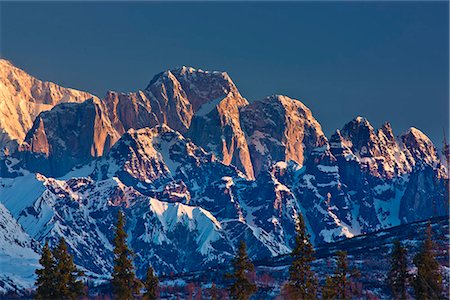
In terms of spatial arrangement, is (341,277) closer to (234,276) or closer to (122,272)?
(234,276)

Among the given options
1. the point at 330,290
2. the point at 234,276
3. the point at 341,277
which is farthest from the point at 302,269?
the point at 330,290

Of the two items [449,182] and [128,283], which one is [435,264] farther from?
[449,182]

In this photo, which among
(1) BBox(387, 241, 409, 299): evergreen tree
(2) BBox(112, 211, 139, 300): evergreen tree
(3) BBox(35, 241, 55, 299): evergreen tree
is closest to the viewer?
(3) BBox(35, 241, 55, 299): evergreen tree

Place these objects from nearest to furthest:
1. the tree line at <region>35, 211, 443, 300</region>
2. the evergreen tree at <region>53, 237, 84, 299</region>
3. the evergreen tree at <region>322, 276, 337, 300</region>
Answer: the evergreen tree at <region>322, 276, 337, 300</region>, the evergreen tree at <region>53, 237, 84, 299</region>, the tree line at <region>35, 211, 443, 300</region>

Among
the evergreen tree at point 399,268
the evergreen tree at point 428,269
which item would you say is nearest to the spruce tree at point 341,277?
the evergreen tree at point 428,269

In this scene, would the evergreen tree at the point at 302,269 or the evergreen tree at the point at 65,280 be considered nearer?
the evergreen tree at the point at 65,280

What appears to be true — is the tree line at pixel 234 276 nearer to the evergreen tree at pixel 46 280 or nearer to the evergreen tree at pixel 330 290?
the evergreen tree at pixel 46 280

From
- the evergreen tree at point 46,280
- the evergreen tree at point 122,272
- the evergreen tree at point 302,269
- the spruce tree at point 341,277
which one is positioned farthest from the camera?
the spruce tree at point 341,277

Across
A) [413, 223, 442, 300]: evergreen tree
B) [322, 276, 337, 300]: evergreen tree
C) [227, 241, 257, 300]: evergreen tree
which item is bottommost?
[322, 276, 337, 300]: evergreen tree

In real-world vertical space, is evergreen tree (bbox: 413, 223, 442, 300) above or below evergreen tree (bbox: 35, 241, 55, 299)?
above

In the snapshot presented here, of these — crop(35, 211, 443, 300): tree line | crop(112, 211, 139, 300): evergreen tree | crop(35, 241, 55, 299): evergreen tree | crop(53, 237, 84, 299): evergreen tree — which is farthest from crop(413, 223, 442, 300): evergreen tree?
crop(35, 241, 55, 299): evergreen tree

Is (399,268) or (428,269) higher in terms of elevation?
(399,268)

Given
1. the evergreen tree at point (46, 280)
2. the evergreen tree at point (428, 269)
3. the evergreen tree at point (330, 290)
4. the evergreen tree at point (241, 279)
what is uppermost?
the evergreen tree at point (428, 269)

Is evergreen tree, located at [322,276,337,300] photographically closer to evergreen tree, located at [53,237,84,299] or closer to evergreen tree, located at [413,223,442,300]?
evergreen tree, located at [413,223,442,300]
